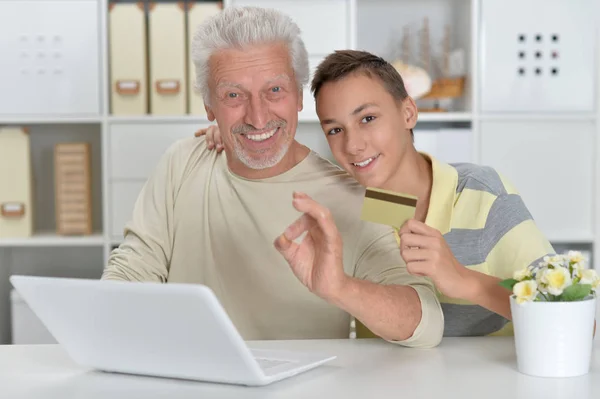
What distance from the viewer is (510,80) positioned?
310cm

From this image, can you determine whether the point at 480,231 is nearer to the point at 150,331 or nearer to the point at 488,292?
the point at 488,292

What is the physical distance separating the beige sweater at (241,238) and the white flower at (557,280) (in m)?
0.57

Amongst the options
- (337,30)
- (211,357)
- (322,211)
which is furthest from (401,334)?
(337,30)

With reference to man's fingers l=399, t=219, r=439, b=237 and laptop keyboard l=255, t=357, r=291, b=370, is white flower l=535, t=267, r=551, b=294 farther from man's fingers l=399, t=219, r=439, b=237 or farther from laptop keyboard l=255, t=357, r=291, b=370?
laptop keyboard l=255, t=357, r=291, b=370

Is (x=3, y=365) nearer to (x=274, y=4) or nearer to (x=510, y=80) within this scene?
(x=274, y=4)

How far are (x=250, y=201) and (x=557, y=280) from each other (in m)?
0.79

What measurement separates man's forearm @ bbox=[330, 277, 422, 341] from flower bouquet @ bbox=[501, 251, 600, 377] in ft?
0.70

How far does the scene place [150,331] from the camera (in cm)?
110

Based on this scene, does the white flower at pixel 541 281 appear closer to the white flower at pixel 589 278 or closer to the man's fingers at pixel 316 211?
the white flower at pixel 589 278

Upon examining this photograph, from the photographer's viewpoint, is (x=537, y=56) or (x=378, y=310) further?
(x=537, y=56)

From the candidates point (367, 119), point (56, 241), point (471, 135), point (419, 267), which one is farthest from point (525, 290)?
point (56, 241)

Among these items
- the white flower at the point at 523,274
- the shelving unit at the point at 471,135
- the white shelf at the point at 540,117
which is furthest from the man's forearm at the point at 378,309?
the white shelf at the point at 540,117

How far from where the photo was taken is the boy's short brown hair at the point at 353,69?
175 centimetres

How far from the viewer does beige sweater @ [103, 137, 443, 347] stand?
1.74 m
